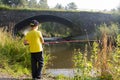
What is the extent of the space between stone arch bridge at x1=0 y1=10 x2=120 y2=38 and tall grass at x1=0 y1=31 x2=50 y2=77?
82.5 feet

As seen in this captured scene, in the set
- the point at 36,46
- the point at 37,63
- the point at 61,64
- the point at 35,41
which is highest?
the point at 35,41

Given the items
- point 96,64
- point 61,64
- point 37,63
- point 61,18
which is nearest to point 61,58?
point 61,64

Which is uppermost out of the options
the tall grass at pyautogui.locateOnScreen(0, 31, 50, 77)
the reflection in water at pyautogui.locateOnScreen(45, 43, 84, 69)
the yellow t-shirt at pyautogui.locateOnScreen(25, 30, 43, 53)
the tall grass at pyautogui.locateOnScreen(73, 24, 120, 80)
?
the yellow t-shirt at pyautogui.locateOnScreen(25, 30, 43, 53)

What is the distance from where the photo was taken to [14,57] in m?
10.0

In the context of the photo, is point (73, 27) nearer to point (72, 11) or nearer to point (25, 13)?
point (72, 11)

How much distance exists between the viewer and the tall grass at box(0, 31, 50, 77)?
8758 mm

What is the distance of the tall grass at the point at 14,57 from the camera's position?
28.7 ft

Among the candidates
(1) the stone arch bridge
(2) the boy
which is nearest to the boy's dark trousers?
(2) the boy

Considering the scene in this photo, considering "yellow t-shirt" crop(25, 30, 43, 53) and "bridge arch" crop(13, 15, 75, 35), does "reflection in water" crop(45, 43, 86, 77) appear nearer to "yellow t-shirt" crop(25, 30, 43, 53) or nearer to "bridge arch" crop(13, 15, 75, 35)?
"yellow t-shirt" crop(25, 30, 43, 53)

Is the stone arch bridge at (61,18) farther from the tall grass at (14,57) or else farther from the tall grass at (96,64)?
the tall grass at (96,64)

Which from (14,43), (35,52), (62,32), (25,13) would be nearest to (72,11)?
(25,13)

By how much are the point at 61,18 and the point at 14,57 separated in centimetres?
2755

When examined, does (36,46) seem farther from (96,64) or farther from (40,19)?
(40,19)

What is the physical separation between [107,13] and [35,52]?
106 feet
